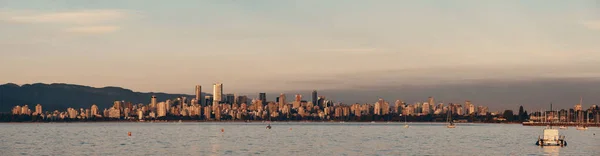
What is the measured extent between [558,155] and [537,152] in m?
5.65

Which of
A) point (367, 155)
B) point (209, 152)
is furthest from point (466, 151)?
point (209, 152)

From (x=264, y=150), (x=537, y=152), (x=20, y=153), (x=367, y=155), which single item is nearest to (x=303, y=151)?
(x=264, y=150)

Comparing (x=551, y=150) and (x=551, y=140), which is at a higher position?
(x=551, y=140)

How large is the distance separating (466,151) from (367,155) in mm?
18055

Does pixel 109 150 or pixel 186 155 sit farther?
pixel 109 150

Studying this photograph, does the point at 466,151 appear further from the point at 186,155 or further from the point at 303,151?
the point at 186,155

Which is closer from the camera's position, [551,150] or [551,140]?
[551,150]

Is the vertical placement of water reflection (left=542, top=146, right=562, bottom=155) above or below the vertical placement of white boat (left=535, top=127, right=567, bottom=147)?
below

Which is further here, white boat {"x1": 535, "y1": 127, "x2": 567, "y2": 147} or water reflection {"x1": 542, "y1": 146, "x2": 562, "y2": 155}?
white boat {"x1": 535, "y1": 127, "x2": 567, "y2": 147}

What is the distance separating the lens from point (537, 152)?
10712cm

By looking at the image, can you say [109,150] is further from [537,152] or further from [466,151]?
[537,152]

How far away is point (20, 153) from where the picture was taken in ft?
363

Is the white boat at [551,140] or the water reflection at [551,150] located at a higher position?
the white boat at [551,140]

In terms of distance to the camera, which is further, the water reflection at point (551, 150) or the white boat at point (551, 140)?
the white boat at point (551, 140)
